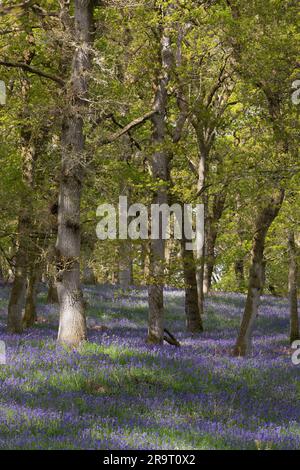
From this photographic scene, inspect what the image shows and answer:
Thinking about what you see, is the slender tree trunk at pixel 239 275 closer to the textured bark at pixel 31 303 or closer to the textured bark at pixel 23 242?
the textured bark at pixel 31 303

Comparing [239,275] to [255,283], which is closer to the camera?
[255,283]

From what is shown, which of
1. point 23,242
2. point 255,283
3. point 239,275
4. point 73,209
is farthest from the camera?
point 239,275

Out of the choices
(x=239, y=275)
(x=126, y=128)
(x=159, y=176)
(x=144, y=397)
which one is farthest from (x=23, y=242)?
(x=239, y=275)

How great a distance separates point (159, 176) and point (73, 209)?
2.44m

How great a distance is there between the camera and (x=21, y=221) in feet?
51.3

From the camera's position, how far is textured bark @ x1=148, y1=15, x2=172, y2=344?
1435 cm

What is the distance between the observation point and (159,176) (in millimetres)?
14523

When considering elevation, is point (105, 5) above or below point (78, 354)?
above

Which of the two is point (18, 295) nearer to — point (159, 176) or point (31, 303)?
point (31, 303)

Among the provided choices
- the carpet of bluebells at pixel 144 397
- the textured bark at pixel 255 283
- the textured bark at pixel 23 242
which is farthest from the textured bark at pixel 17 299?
the textured bark at pixel 255 283

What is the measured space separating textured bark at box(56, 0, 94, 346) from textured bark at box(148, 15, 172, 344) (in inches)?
74.7
